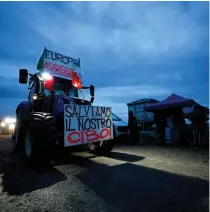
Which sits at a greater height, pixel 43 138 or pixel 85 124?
pixel 85 124

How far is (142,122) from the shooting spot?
64.2ft

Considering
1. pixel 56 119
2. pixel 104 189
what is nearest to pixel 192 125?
pixel 56 119

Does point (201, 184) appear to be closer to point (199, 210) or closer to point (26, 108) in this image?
point (199, 210)

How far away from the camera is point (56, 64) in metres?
7.54

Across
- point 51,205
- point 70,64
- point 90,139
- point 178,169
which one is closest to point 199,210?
point 51,205

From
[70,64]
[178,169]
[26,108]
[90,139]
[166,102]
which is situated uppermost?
[70,64]

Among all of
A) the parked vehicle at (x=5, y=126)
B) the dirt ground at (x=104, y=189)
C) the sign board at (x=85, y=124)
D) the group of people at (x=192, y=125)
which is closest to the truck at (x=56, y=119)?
the sign board at (x=85, y=124)

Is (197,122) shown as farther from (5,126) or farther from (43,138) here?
(5,126)

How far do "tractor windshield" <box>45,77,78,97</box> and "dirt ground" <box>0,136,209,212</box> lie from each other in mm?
3111

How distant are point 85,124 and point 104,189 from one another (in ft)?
7.20

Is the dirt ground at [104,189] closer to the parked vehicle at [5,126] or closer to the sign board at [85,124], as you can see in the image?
the sign board at [85,124]

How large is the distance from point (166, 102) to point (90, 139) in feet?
22.8

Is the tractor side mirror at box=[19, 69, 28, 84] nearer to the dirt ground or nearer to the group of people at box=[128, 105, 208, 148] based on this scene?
the dirt ground

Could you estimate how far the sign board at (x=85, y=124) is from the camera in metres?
4.54
